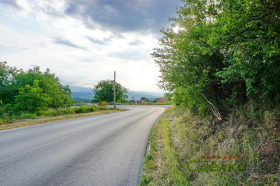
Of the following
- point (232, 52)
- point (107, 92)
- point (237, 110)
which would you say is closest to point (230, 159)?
point (237, 110)

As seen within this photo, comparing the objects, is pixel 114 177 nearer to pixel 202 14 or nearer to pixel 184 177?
pixel 184 177

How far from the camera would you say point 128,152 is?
558 cm

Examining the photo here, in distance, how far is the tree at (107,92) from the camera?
65500 mm

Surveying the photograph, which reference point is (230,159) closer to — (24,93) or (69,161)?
(69,161)

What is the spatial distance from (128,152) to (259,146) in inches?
151

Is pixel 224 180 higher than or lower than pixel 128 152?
higher

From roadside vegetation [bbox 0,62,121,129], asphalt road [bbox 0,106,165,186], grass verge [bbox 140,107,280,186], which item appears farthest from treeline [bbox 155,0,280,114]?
roadside vegetation [bbox 0,62,121,129]

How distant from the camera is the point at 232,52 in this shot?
15.8 ft

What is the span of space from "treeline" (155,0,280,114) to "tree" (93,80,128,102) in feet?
192

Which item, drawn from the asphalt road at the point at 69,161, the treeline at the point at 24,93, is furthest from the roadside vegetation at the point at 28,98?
the asphalt road at the point at 69,161

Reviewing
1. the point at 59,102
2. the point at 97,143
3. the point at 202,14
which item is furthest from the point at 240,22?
the point at 59,102

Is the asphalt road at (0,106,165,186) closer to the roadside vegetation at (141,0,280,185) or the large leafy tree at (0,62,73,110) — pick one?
the roadside vegetation at (141,0,280,185)

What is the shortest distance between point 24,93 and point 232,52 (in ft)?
61.1

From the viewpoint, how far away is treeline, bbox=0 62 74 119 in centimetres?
1614
